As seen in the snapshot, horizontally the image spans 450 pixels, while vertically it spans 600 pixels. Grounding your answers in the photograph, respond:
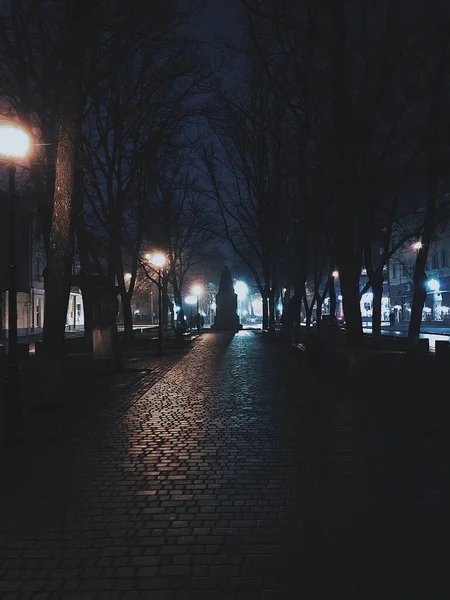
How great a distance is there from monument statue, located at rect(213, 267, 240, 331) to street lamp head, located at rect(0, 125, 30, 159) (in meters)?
50.2

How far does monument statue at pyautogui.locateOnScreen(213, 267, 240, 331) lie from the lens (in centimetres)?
5991

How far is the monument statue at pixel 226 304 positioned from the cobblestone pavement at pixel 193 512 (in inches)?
1944

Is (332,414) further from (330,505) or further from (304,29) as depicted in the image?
(304,29)

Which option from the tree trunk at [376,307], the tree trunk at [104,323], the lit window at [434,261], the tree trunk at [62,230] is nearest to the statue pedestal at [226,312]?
the lit window at [434,261]

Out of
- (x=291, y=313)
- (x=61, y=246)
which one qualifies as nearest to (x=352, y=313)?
(x=61, y=246)

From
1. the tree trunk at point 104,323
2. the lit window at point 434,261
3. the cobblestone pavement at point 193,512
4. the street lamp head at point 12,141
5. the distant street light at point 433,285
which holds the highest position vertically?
the lit window at point 434,261

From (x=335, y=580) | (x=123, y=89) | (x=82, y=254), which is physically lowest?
(x=335, y=580)

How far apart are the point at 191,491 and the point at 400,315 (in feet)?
242

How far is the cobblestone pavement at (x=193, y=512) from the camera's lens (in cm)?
411

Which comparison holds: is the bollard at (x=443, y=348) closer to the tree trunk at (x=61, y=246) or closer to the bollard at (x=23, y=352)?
the tree trunk at (x=61, y=246)

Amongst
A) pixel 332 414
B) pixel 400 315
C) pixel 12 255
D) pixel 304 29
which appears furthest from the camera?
pixel 400 315

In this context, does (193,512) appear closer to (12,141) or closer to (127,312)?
(12,141)

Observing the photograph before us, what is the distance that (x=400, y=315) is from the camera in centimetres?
7638

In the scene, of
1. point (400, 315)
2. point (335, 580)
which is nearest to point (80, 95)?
point (335, 580)
